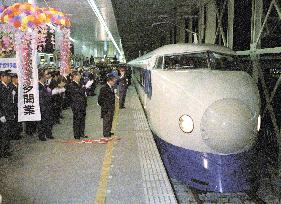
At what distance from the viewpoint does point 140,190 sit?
6.28m

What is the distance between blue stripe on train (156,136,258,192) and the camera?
6418mm

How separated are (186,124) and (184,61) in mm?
2426

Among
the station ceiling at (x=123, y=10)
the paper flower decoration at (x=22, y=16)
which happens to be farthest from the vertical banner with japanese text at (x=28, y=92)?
the station ceiling at (x=123, y=10)

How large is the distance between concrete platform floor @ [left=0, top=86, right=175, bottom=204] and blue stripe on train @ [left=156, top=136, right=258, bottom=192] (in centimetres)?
90

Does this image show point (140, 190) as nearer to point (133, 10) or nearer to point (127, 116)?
point (127, 116)

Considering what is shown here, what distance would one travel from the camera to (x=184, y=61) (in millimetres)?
8656

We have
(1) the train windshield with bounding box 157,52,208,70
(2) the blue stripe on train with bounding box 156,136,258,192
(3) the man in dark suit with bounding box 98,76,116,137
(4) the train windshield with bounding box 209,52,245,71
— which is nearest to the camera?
(2) the blue stripe on train with bounding box 156,136,258,192

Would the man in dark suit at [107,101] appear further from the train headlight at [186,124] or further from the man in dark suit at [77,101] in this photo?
the train headlight at [186,124]

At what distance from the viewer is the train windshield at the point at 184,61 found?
8122 mm

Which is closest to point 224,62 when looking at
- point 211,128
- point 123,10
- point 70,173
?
point 211,128

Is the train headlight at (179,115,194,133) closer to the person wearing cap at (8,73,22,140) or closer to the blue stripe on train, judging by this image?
the blue stripe on train

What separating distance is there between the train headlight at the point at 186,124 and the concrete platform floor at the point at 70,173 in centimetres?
116

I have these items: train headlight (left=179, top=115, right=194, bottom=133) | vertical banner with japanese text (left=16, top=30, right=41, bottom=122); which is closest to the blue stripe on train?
train headlight (left=179, top=115, right=194, bottom=133)

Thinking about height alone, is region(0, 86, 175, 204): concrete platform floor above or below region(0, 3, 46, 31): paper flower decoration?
below
